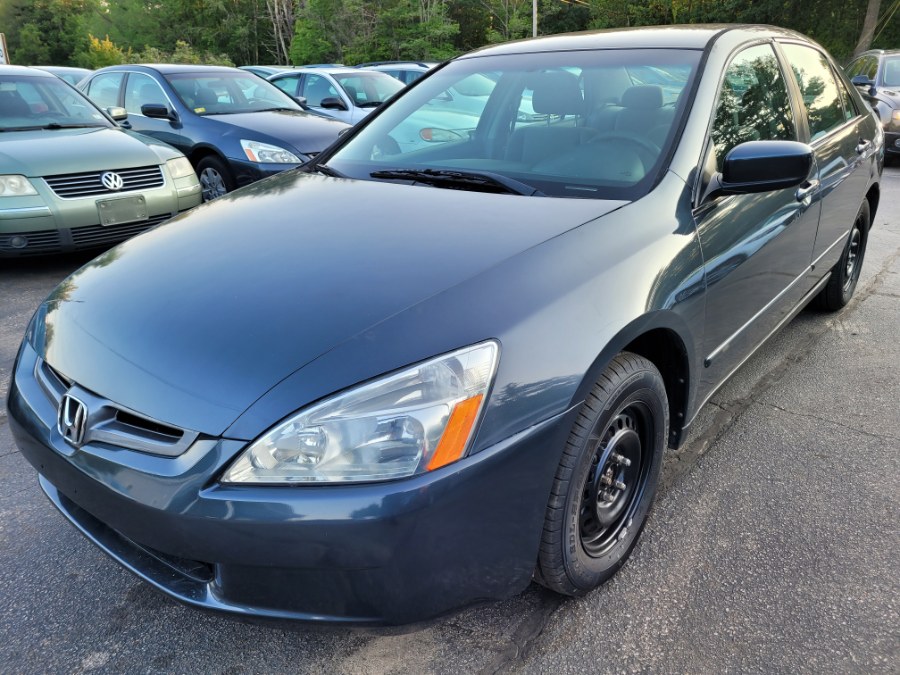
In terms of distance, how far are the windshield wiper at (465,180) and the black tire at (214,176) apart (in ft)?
13.6

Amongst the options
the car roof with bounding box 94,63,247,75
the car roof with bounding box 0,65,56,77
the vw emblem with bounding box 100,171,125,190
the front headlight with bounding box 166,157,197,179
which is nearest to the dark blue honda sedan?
the vw emblem with bounding box 100,171,125,190

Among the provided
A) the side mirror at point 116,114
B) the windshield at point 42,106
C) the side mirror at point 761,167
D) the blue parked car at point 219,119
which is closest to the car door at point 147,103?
the blue parked car at point 219,119

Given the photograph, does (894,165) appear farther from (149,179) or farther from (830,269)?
(149,179)

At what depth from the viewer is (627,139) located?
2383mm

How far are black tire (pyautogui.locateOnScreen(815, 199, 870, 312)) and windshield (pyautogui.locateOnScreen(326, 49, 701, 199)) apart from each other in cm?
206

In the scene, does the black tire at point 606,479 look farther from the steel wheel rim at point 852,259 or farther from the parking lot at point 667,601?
the steel wheel rim at point 852,259

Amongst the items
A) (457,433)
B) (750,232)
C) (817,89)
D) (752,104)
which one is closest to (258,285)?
(457,433)

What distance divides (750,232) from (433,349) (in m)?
1.53

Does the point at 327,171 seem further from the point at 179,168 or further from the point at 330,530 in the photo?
the point at 179,168

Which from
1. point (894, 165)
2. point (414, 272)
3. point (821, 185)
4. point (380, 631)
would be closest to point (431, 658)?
point (380, 631)

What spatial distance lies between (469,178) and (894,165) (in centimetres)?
1049

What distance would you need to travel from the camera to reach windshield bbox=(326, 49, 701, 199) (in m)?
2.32

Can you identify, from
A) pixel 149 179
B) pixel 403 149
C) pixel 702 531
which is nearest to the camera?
pixel 702 531

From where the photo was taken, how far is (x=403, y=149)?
285 cm
